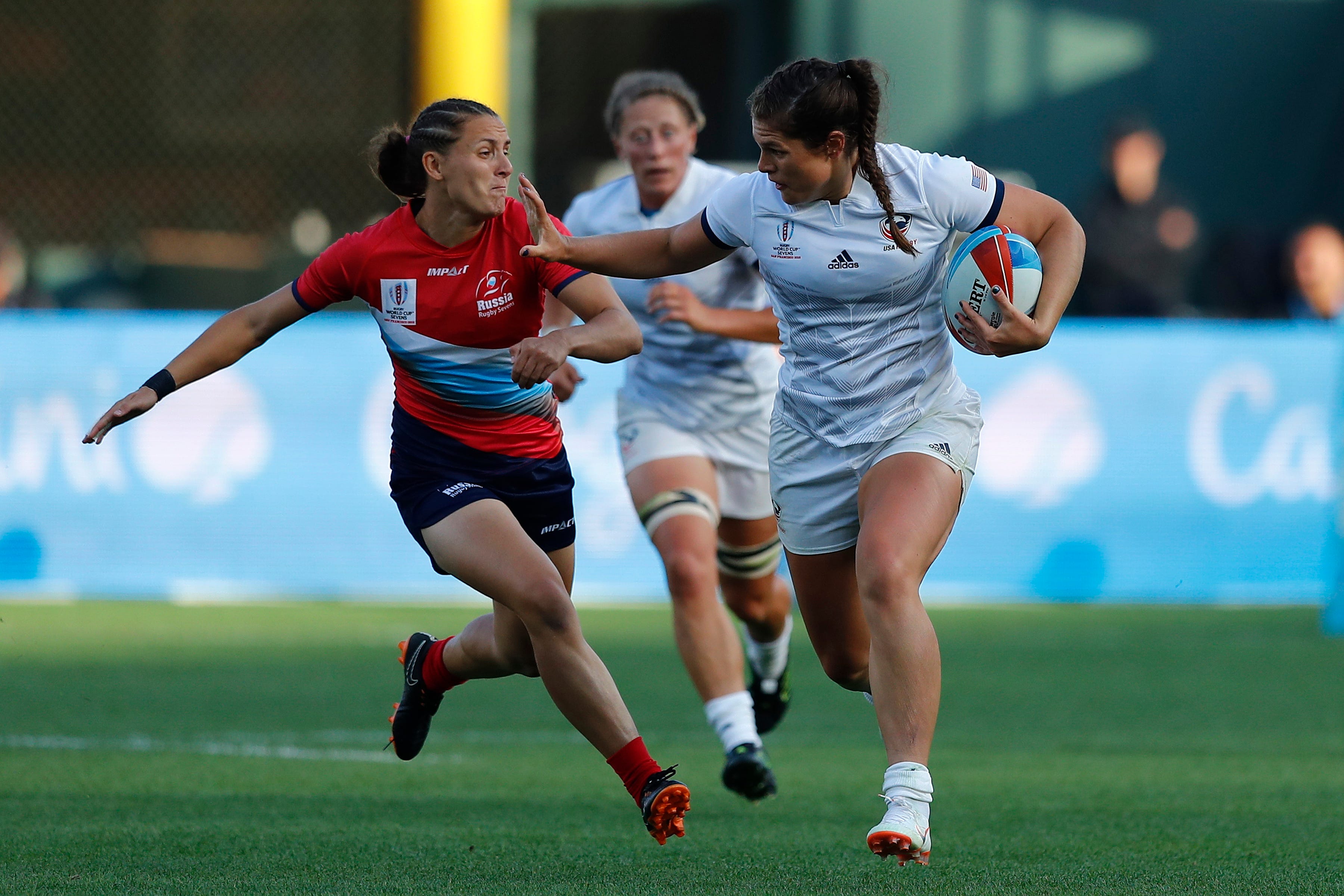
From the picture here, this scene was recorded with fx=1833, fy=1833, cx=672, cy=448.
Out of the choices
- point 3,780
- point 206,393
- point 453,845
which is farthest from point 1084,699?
point 206,393

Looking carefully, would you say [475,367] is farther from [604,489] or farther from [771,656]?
[604,489]

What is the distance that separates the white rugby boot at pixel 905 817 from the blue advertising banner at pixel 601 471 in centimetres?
717

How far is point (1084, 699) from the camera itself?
877 cm

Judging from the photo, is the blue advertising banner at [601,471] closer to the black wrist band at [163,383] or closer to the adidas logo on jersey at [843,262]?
the black wrist band at [163,383]

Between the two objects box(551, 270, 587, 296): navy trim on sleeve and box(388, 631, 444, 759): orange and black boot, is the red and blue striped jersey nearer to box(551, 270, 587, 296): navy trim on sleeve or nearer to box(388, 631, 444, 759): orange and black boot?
box(551, 270, 587, 296): navy trim on sleeve

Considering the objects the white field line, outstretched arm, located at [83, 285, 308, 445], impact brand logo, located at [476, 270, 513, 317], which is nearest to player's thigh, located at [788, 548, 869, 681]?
impact brand logo, located at [476, 270, 513, 317]

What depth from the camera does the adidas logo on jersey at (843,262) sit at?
515cm

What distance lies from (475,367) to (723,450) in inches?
75.7

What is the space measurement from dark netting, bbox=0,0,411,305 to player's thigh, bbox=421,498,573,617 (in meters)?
12.2

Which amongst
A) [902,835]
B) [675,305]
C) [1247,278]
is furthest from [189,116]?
[902,835]

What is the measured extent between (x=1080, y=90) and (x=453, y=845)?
1363 centimetres

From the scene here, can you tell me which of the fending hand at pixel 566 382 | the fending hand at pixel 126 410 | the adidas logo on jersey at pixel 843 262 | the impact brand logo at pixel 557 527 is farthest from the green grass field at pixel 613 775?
the adidas logo on jersey at pixel 843 262

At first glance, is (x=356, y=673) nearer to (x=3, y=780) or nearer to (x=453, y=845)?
(x=3, y=780)

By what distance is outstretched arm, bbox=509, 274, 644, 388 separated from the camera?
479cm
